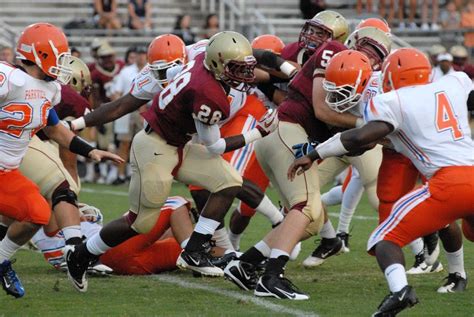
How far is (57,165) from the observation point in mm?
7289

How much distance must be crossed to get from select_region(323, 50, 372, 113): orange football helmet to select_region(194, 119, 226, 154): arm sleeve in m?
0.71

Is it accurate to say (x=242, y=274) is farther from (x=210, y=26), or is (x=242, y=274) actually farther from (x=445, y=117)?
(x=210, y=26)

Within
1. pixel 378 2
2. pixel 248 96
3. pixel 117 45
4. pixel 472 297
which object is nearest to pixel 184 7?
pixel 117 45

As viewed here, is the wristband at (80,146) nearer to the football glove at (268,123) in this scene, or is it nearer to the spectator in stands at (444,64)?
the football glove at (268,123)

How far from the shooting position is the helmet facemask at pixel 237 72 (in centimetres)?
646

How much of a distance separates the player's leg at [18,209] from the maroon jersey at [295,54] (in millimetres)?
2392

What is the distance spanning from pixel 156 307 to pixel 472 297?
1848 millimetres

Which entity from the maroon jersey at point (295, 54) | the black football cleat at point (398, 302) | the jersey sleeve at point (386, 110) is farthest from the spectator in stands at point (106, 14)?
the black football cleat at point (398, 302)

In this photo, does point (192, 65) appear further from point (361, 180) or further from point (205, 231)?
point (361, 180)

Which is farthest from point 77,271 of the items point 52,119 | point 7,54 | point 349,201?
point 7,54

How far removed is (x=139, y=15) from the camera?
17.6 meters

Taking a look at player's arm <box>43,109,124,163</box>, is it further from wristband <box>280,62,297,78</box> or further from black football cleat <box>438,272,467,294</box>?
black football cleat <box>438,272,467,294</box>

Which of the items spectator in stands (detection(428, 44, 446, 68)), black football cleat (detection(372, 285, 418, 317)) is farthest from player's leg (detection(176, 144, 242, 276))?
spectator in stands (detection(428, 44, 446, 68))

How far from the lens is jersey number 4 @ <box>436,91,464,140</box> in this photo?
224 inches
